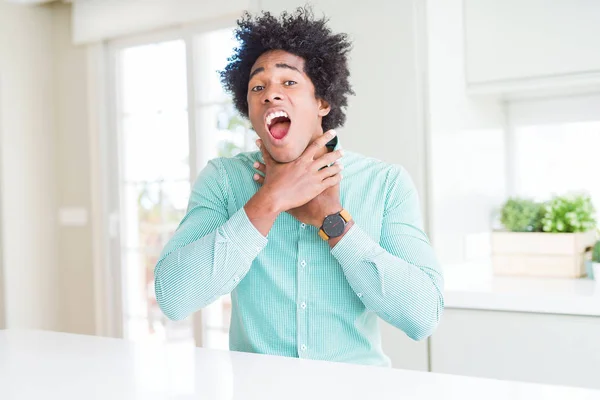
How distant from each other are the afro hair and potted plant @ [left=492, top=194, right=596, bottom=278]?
1.21 m

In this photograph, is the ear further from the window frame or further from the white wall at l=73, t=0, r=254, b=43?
the window frame

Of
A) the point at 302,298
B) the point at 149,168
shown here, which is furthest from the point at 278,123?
the point at 149,168

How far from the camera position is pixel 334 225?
131cm

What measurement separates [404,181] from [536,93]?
1.53 m

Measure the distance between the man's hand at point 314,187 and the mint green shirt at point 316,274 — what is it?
0.05 m

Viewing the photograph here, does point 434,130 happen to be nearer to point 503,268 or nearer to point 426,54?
point 426,54

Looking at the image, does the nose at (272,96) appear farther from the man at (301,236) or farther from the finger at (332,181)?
the finger at (332,181)

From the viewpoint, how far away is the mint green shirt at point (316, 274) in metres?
1.29

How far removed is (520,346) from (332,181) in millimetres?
1111

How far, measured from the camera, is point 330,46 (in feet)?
4.89

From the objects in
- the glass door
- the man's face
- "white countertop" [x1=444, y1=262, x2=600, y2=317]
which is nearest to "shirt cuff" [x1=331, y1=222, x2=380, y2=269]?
the man's face

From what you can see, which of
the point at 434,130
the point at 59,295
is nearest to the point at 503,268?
the point at 434,130

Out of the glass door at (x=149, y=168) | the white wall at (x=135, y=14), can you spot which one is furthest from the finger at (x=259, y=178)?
the glass door at (x=149, y=168)

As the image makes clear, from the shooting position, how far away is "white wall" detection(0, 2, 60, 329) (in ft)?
13.2
